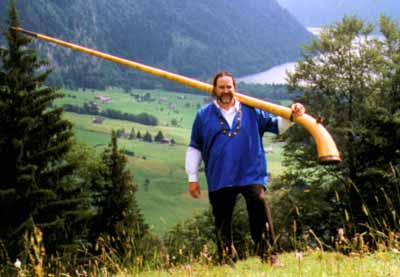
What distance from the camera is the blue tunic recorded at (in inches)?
219

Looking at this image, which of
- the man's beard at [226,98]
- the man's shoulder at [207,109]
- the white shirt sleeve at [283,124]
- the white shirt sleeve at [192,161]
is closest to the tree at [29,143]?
the white shirt sleeve at [192,161]

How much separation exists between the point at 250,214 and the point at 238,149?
0.69 m

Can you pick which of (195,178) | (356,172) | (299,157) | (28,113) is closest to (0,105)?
(28,113)

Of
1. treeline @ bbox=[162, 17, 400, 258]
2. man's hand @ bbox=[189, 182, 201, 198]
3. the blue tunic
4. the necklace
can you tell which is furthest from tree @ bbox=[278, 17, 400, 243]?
the necklace

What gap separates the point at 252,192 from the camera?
5.49m

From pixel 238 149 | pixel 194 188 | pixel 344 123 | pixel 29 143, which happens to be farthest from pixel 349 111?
pixel 238 149

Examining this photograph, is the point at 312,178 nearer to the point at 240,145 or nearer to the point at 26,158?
the point at 26,158

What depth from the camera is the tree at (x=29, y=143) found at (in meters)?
30.0

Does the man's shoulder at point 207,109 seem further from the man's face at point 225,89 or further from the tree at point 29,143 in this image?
the tree at point 29,143

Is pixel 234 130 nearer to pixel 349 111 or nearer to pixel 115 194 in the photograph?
pixel 349 111

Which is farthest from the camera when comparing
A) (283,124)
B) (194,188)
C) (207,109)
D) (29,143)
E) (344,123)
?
(29,143)

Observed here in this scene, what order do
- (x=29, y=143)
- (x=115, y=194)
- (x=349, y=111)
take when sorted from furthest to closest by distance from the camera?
(x=115, y=194) < (x=29, y=143) < (x=349, y=111)

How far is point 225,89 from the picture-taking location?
18.4 feet

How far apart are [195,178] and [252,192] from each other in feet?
2.59
